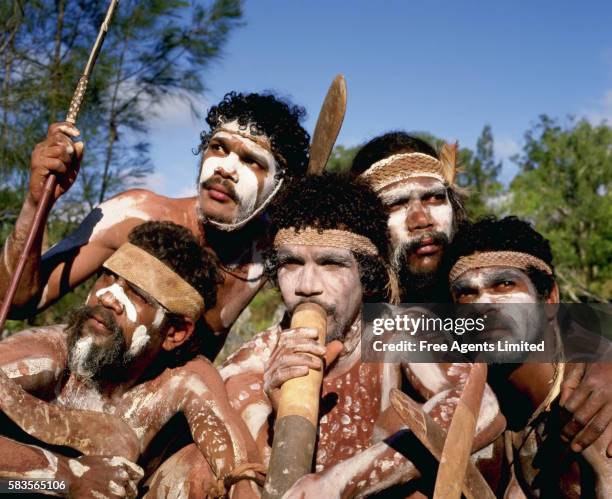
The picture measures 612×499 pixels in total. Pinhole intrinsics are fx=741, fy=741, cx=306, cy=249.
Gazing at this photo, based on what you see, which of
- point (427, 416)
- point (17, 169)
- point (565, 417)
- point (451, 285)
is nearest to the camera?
point (427, 416)

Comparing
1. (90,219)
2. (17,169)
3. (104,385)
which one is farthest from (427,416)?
(17,169)

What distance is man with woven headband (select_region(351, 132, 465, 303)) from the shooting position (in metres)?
3.86

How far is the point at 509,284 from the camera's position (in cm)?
342

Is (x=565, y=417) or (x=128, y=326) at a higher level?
(x=128, y=326)

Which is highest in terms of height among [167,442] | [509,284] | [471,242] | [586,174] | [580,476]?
[586,174]

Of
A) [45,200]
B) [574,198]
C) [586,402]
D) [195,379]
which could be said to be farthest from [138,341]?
[574,198]

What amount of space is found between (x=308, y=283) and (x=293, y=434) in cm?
73

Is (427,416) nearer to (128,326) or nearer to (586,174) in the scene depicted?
(128,326)

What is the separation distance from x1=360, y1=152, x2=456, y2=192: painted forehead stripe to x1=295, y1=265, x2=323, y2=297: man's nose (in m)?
0.93

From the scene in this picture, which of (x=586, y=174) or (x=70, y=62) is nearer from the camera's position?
(x=70, y=62)

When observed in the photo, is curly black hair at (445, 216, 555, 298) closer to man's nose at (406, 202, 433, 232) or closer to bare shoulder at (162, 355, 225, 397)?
man's nose at (406, 202, 433, 232)

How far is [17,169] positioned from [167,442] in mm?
5653

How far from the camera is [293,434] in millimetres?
2605

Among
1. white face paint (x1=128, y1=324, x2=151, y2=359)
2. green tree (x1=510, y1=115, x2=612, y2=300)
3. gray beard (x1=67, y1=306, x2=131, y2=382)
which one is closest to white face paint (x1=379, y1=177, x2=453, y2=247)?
white face paint (x1=128, y1=324, x2=151, y2=359)
